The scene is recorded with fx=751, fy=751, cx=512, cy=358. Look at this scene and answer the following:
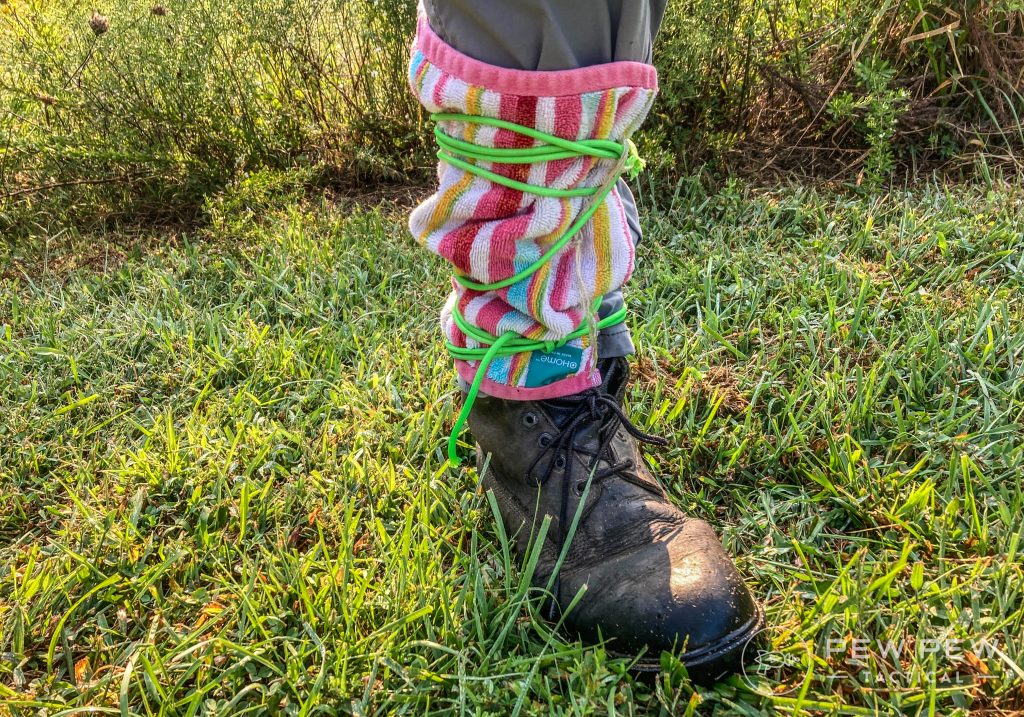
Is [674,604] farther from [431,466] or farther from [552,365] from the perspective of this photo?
[431,466]

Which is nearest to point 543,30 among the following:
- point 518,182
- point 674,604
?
point 518,182

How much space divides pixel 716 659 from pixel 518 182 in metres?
0.63

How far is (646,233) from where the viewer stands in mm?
1959

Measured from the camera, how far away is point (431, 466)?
1.29 meters

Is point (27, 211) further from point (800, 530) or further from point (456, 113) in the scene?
point (800, 530)

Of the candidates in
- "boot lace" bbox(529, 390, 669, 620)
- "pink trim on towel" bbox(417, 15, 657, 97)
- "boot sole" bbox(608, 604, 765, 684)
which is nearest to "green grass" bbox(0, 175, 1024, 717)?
"boot sole" bbox(608, 604, 765, 684)

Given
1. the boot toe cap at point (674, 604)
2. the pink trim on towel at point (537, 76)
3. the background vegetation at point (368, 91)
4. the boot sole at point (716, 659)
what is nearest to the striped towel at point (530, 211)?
the pink trim on towel at point (537, 76)

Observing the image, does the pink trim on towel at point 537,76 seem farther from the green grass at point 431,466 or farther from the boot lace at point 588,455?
the green grass at point 431,466

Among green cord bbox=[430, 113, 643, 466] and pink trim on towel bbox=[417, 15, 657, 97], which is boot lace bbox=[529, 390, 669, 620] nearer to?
green cord bbox=[430, 113, 643, 466]

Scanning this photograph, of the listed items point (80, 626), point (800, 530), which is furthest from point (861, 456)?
point (80, 626)

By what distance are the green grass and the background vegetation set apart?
9.4 inches

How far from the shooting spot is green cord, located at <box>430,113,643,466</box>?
93 centimetres

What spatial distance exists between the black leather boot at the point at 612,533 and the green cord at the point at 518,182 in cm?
9

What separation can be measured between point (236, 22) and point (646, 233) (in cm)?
133
